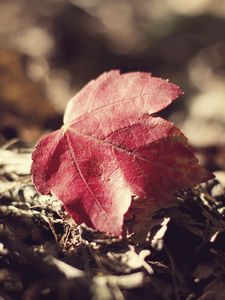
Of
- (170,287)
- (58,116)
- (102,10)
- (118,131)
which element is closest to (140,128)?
(118,131)

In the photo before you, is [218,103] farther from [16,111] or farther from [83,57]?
[16,111]

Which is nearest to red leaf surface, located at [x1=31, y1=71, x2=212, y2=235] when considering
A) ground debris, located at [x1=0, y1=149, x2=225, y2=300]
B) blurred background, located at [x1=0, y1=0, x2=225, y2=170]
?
ground debris, located at [x1=0, y1=149, x2=225, y2=300]

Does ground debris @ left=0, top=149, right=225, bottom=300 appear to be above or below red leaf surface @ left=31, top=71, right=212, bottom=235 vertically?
below

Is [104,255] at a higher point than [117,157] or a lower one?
lower

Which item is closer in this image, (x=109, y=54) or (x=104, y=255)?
(x=104, y=255)

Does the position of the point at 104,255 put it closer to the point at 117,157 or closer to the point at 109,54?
the point at 117,157

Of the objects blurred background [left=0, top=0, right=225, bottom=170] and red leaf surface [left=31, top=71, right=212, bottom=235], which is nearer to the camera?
red leaf surface [left=31, top=71, right=212, bottom=235]

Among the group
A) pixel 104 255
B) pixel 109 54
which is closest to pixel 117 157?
pixel 104 255

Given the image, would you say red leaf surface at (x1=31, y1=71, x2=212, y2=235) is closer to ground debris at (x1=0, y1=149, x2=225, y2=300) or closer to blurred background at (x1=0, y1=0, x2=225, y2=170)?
ground debris at (x1=0, y1=149, x2=225, y2=300)
